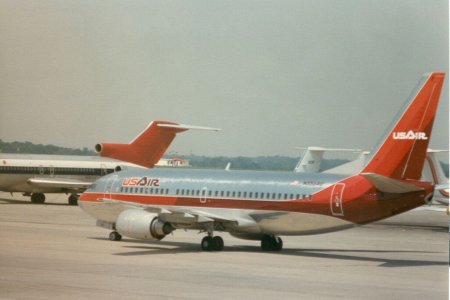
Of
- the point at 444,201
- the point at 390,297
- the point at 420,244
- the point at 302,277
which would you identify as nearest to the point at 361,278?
the point at 302,277

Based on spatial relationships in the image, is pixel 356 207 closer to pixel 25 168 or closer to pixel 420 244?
pixel 420 244

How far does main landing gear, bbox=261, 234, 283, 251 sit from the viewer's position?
3575 cm

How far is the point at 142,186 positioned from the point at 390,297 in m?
18.0

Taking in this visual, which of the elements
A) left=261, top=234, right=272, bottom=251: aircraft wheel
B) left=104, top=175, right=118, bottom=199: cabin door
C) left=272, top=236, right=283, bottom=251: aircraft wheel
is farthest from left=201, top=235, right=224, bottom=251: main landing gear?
left=104, top=175, right=118, bottom=199: cabin door

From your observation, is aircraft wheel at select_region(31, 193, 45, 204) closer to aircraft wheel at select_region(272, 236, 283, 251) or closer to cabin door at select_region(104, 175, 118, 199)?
cabin door at select_region(104, 175, 118, 199)

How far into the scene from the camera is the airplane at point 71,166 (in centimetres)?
7338

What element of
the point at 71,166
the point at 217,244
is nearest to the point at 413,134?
the point at 217,244

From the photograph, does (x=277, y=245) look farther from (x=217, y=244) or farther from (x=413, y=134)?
(x=413, y=134)

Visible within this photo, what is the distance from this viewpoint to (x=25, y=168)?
75000mm

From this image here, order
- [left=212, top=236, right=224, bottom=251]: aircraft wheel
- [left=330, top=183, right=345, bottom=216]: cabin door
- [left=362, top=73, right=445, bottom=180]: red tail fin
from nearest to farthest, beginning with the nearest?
1. [left=362, top=73, right=445, bottom=180]: red tail fin
2. [left=330, top=183, right=345, bottom=216]: cabin door
3. [left=212, top=236, right=224, bottom=251]: aircraft wheel

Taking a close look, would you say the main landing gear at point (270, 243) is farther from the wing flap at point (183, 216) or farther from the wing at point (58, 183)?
the wing at point (58, 183)

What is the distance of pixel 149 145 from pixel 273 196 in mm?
41777

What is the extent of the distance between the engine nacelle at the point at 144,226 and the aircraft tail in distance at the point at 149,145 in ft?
117

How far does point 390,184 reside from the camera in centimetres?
2988
